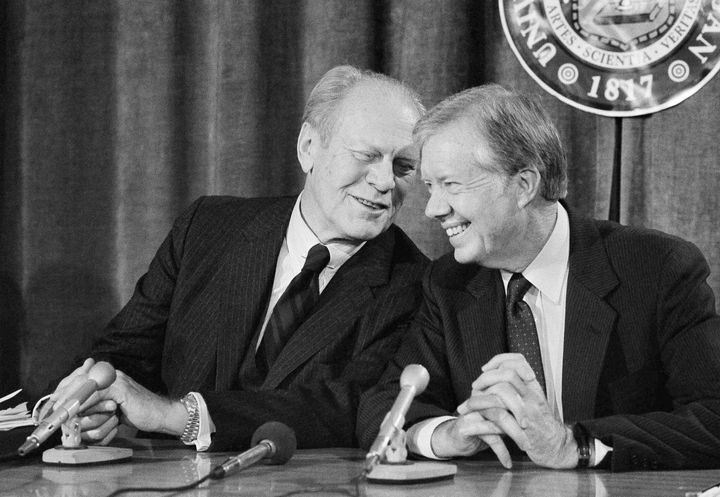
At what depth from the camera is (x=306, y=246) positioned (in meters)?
2.82

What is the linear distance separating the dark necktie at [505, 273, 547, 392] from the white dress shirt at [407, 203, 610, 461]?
0.8 inches

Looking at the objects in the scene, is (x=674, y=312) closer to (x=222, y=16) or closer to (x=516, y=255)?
(x=516, y=255)

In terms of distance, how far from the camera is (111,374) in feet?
6.56

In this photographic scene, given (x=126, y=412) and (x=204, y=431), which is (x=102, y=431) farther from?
(x=204, y=431)

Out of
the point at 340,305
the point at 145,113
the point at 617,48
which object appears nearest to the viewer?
the point at 340,305

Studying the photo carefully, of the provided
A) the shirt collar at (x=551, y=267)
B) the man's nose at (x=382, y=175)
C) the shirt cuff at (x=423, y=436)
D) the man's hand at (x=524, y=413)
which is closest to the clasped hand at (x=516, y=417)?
the man's hand at (x=524, y=413)

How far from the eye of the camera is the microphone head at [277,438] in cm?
190

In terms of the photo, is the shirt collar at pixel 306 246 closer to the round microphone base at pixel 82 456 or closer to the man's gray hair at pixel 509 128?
the man's gray hair at pixel 509 128

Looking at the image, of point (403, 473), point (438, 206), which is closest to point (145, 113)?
point (438, 206)

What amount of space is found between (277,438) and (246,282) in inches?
35.0

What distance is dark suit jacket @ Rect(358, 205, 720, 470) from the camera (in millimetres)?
2104

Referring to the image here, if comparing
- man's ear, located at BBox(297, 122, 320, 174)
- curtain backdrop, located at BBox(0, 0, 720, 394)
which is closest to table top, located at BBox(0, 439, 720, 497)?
man's ear, located at BBox(297, 122, 320, 174)

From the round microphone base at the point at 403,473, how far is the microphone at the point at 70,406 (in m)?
0.52

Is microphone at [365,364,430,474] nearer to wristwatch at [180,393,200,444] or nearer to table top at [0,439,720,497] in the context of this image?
table top at [0,439,720,497]
